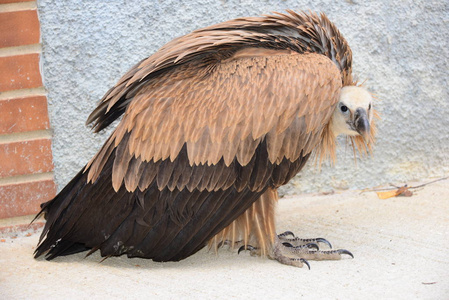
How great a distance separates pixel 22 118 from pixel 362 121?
2.33 m

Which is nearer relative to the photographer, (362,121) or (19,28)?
(362,121)

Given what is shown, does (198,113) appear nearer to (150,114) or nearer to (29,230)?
(150,114)

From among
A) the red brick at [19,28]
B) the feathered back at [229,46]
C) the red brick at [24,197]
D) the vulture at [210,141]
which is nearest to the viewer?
the vulture at [210,141]

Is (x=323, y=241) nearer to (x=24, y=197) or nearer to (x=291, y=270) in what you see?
(x=291, y=270)

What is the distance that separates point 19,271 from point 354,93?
2.29 m

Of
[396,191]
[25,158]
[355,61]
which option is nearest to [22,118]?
[25,158]

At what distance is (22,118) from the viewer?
13.6 ft

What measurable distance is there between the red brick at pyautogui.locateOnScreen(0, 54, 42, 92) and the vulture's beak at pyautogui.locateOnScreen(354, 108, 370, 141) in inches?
87.2

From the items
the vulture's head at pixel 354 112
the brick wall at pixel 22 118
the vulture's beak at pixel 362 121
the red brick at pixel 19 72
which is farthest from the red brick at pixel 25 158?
the vulture's beak at pixel 362 121

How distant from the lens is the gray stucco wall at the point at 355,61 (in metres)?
4.27

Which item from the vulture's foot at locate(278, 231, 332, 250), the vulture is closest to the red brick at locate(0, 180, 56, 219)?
the vulture

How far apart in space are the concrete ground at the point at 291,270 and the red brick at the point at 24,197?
183 millimetres

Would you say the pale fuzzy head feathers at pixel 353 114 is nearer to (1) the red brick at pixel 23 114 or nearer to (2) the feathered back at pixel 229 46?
(2) the feathered back at pixel 229 46

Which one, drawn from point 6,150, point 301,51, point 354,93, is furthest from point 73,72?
point 354,93
